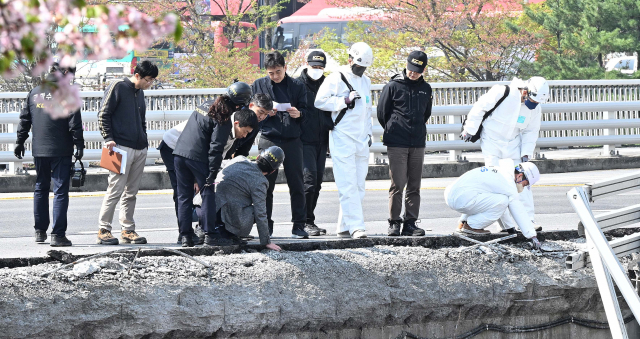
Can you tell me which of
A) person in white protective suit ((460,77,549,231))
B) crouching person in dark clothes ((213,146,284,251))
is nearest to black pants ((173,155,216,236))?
crouching person in dark clothes ((213,146,284,251))

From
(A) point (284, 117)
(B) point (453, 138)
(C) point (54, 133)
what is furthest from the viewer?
(B) point (453, 138)

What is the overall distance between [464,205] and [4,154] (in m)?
8.24

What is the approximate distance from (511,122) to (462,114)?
6.20 m

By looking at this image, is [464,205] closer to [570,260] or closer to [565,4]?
[570,260]

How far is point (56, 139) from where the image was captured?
6.92 m

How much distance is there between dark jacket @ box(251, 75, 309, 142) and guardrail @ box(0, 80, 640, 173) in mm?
5944

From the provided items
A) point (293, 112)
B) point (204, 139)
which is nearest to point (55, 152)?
point (204, 139)

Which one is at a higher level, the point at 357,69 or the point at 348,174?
the point at 357,69

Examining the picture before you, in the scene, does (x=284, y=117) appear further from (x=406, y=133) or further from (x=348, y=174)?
(x=406, y=133)

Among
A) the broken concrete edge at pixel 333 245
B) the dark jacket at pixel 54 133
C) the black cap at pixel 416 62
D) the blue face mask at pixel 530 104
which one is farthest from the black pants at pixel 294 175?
the blue face mask at pixel 530 104

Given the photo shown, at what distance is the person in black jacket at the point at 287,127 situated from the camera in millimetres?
7379

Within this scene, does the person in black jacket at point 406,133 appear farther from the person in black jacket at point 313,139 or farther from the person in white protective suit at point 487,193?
the person in black jacket at point 313,139

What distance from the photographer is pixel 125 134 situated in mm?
7195

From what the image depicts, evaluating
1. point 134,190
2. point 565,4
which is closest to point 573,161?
point 565,4
